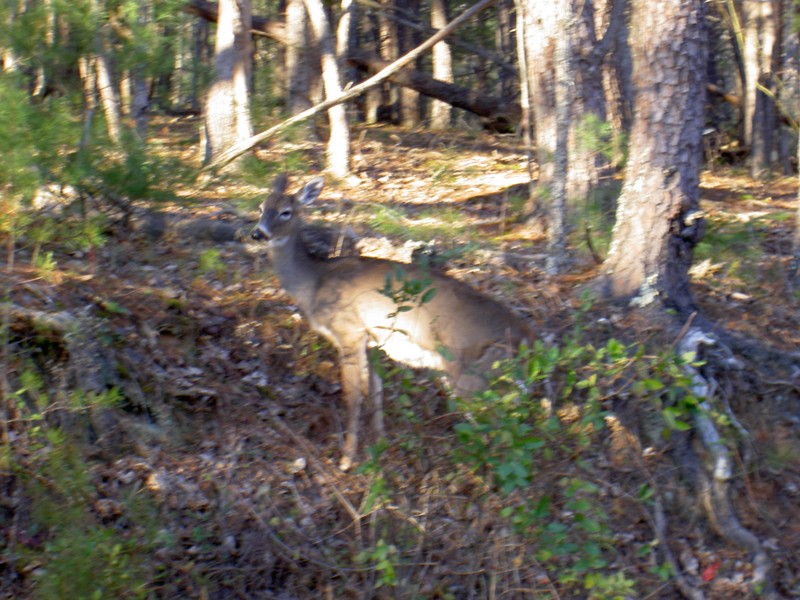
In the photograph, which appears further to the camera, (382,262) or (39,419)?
(382,262)

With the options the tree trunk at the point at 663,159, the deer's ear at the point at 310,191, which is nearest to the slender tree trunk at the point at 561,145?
the tree trunk at the point at 663,159

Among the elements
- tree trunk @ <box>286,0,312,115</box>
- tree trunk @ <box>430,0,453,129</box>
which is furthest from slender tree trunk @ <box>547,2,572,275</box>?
tree trunk @ <box>430,0,453,129</box>

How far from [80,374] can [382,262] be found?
262 centimetres

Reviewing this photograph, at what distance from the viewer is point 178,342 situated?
295 inches

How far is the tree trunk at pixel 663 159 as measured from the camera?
7.85 m

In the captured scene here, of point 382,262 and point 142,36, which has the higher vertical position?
point 142,36

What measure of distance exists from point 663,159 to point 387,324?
2737mm

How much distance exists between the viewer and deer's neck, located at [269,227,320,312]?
8.05 metres

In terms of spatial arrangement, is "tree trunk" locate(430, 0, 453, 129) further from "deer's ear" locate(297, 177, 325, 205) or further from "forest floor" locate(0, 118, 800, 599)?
"deer's ear" locate(297, 177, 325, 205)

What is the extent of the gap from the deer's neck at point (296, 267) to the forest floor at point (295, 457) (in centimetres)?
34

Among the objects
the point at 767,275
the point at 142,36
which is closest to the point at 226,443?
the point at 142,36

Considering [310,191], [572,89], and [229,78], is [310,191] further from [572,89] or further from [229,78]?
[229,78]

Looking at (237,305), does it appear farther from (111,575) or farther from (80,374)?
(111,575)

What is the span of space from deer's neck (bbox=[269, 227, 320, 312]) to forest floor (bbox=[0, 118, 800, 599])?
0.34m
